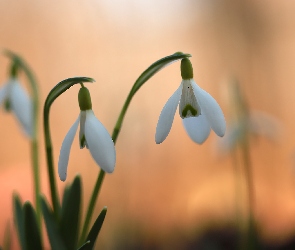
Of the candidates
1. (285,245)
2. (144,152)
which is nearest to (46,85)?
(144,152)

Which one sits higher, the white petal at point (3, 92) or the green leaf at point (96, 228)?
the white petal at point (3, 92)

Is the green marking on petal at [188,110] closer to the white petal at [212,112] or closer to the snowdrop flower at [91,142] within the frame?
the white petal at [212,112]

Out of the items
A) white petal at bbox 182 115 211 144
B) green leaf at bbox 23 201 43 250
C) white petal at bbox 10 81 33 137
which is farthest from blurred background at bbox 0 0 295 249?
green leaf at bbox 23 201 43 250

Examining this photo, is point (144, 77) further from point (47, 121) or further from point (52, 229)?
point (52, 229)

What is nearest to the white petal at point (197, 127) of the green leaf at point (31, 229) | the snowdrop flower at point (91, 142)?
the snowdrop flower at point (91, 142)

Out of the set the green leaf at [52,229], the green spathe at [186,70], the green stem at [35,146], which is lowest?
the green leaf at [52,229]
